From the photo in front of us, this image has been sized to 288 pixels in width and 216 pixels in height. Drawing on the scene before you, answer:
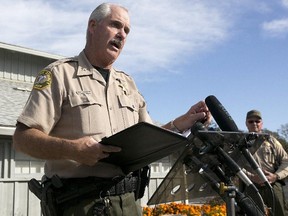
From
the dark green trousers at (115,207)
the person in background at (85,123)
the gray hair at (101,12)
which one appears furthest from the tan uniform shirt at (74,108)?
the gray hair at (101,12)

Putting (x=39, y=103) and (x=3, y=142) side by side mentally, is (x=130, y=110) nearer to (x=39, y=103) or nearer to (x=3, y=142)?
(x=39, y=103)

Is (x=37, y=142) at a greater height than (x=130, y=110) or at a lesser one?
lesser

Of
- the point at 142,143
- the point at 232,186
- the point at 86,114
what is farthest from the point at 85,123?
the point at 232,186

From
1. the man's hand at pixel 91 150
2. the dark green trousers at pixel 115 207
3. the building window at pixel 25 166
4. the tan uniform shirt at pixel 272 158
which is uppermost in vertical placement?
the building window at pixel 25 166

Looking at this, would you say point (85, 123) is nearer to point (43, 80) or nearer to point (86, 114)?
point (86, 114)

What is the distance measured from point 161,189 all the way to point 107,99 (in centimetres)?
66

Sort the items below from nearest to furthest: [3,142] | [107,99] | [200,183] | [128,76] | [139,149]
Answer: [139,149], [200,183], [107,99], [128,76], [3,142]

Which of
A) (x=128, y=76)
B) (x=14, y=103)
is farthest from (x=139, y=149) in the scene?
(x=14, y=103)

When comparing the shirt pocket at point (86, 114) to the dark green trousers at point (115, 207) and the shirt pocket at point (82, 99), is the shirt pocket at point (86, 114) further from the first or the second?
the dark green trousers at point (115, 207)

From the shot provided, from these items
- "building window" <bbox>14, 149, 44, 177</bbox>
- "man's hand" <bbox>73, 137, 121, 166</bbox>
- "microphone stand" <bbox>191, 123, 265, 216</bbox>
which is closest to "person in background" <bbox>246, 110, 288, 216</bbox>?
"microphone stand" <bbox>191, 123, 265, 216</bbox>

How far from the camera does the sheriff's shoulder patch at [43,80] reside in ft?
8.32

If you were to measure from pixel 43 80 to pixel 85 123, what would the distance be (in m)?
0.36

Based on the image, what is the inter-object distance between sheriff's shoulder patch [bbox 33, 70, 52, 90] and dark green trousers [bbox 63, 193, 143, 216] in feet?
2.34

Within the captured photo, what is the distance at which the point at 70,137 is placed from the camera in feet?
8.33
